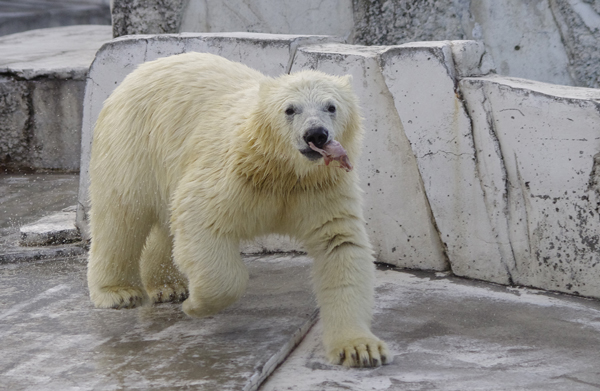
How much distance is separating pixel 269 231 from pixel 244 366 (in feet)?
1.94

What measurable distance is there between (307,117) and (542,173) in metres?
1.30

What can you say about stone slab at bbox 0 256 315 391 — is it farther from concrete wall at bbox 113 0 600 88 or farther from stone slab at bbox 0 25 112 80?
stone slab at bbox 0 25 112 80

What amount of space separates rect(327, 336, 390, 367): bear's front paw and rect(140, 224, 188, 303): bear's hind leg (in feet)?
3.48

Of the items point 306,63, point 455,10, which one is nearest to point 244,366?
point 306,63

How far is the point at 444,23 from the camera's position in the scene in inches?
219

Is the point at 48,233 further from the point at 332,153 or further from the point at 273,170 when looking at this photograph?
the point at 332,153

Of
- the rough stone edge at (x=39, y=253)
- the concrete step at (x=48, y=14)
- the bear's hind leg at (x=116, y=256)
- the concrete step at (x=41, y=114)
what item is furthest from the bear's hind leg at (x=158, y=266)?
the concrete step at (x=48, y=14)

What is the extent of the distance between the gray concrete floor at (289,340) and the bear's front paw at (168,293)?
7cm

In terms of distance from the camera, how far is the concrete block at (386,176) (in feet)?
12.8

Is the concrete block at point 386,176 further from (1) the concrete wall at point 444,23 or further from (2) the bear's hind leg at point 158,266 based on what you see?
(1) the concrete wall at point 444,23

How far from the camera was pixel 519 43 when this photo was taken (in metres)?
5.86

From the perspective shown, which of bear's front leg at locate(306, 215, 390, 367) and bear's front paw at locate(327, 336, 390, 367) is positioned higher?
bear's front leg at locate(306, 215, 390, 367)

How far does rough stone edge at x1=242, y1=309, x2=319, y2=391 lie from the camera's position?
8.48 feet

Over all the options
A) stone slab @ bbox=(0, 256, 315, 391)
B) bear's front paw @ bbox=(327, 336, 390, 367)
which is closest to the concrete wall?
stone slab @ bbox=(0, 256, 315, 391)
